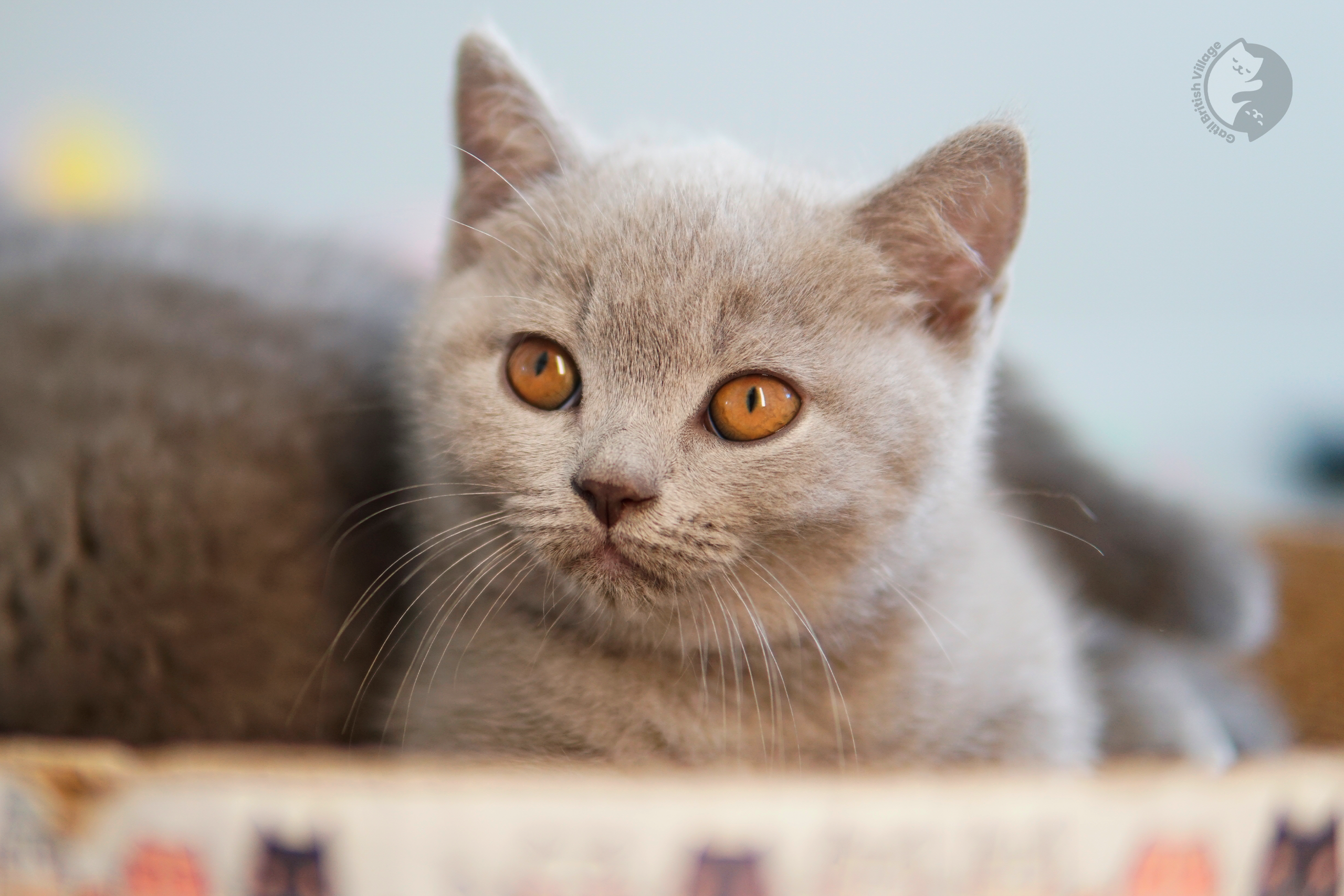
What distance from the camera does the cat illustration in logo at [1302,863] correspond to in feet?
2.08

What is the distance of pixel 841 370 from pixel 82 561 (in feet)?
2.33

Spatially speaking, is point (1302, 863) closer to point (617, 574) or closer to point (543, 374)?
point (617, 574)

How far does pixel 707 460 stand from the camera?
74 centimetres

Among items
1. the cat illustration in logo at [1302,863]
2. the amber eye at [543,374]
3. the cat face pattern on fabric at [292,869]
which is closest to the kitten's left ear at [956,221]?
the amber eye at [543,374]

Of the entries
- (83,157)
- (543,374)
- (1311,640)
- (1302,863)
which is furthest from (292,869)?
(83,157)

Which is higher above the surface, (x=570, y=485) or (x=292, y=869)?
(x=570, y=485)

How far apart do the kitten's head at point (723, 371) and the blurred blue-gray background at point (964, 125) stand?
0.08 meters

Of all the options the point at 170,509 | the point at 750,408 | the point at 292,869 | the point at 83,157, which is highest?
the point at 83,157

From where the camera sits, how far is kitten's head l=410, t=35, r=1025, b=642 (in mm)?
731

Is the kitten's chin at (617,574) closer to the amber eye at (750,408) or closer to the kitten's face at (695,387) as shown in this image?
the kitten's face at (695,387)

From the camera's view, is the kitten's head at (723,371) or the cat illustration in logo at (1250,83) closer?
the kitten's head at (723,371)

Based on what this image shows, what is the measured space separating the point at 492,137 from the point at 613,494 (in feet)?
1.35

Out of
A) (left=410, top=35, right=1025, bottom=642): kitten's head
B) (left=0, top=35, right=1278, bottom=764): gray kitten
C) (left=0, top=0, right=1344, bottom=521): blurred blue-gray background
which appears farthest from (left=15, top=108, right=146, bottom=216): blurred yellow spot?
(left=410, top=35, right=1025, bottom=642): kitten's head

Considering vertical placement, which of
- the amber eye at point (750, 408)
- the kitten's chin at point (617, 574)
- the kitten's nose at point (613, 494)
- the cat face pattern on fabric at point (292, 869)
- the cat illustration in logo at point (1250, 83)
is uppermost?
the cat illustration in logo at point (1250, 83)
